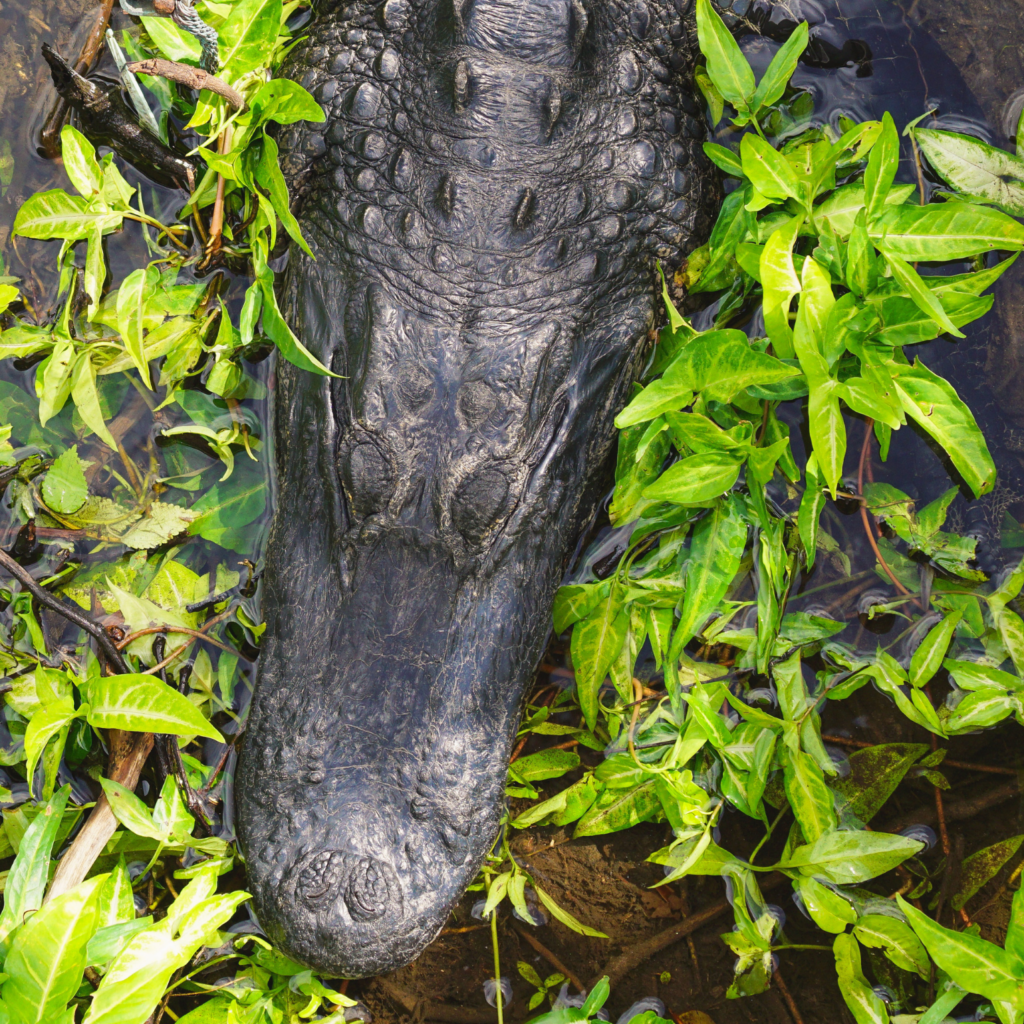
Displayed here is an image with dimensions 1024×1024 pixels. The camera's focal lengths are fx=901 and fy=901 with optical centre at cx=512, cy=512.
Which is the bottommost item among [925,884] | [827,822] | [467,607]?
[925,884]

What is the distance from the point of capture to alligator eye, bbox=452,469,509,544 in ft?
7.72

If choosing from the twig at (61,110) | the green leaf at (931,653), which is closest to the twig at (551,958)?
the green leaf at (931,653)

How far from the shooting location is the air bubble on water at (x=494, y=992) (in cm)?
293

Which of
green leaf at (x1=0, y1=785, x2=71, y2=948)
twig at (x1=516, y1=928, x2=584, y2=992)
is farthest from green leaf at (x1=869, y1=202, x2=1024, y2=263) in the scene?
green leaf at (x1=0, y1=785, x2=71, y2=948)

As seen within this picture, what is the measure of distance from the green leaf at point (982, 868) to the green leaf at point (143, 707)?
2.33 metres

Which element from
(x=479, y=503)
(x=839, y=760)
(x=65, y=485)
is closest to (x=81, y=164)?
(x=65, y=485)

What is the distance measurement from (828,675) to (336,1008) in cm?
187

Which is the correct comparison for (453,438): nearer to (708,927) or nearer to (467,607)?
(467,607)

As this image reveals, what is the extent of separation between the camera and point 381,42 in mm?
2891

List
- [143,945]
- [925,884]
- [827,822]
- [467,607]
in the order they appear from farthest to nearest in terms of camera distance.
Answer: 1. [925,884]
2. [827,822]
3. [467,607]
4. [143,945]

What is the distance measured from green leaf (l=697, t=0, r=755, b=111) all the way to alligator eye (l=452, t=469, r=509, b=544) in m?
1.33

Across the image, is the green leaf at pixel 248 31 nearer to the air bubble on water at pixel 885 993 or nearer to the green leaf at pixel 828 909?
the green leaf at pixel 828 909

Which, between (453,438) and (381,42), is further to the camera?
(381,42)

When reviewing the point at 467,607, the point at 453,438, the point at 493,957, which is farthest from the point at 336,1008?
the point at 453,438
